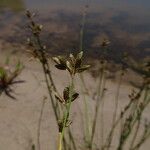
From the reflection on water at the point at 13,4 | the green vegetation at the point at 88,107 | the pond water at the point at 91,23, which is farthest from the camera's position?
the reflection on water at the point at 13,4

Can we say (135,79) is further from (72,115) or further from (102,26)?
(102,26)

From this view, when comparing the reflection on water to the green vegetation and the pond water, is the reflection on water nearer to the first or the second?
the pond water

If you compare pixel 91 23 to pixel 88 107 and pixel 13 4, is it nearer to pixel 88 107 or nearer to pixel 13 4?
pixel 13 4

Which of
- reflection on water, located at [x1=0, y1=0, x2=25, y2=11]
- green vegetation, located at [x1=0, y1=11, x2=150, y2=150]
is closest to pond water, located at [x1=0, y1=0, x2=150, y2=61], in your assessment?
reflection on water, located at [x1=0, y1=0, x2=25, y2=11]

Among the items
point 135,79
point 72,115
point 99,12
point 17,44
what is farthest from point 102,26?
point 72,115

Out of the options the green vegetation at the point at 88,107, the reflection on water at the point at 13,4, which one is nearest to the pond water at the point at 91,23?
the reflection on water at the point at 13,4

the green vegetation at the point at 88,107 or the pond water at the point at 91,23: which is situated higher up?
the green vegetation at the point at 88,107

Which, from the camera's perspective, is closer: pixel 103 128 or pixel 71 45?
pixel 103 128

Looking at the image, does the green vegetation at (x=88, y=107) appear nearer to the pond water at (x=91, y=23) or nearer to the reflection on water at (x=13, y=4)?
the pond water at (x=91, y=23)
